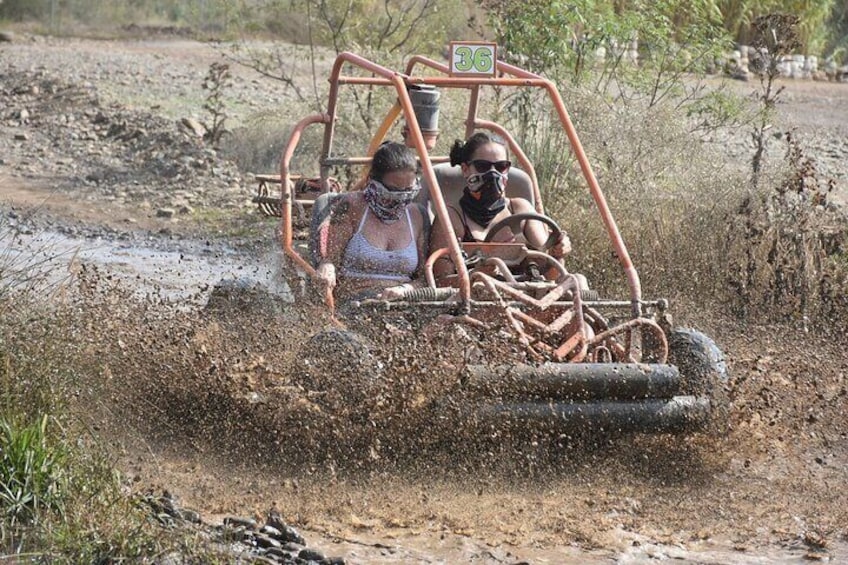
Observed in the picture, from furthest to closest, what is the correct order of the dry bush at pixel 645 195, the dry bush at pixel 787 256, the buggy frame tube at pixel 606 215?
1. the dry bush at pixel 645 195
2. the dry bush at pixel 787 256
3. the buggy frame tube at pixel 606 215

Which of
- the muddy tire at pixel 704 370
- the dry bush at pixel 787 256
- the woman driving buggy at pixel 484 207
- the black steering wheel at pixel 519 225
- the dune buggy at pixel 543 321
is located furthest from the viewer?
the dry bush at pixel 787 256

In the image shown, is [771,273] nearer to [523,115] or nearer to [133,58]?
[523,115]

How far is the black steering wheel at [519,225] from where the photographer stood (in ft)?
26.3

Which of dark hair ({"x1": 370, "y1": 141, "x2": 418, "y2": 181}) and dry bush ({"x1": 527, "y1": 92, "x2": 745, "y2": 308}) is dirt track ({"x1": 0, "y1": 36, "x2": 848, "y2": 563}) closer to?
dark hair ({"x1": 370, "y1": 141, "x2": 418, "y2": 181})

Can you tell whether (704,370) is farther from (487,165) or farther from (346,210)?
(346,210)

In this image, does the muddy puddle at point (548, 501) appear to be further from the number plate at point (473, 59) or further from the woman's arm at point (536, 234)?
the number plate at point (473, 59)

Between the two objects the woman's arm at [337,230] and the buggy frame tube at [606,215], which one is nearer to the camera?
the buggy frame tube at [606,215]

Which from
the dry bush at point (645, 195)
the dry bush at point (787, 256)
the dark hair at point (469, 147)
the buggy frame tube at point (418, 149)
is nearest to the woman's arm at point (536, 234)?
A: the dark hair at point (469, 147)

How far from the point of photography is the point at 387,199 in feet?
26.7

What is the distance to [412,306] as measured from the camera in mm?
7348

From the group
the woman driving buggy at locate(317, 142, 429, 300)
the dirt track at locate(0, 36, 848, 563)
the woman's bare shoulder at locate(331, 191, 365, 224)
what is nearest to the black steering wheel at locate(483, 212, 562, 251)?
the woman driving buggy at locate(317, 142, 429, 300)

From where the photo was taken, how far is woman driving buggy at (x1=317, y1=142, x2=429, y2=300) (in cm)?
809

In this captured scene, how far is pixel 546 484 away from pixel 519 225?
6.13 ft

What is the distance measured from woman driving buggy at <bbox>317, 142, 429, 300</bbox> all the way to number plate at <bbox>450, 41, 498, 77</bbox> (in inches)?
22.8
